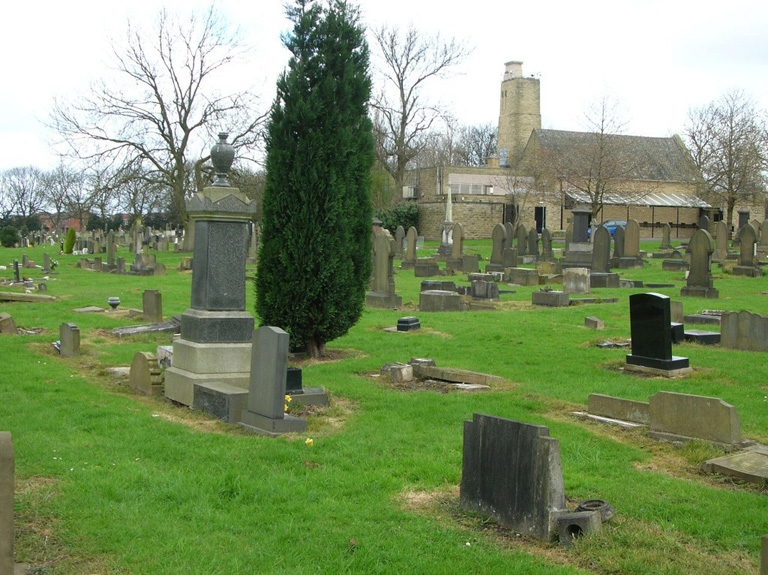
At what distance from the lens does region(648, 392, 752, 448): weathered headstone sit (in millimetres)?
7414

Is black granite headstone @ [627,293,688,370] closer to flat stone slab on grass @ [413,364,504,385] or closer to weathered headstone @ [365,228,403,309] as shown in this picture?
flat stone slab on grass @ [413,364,504,385]

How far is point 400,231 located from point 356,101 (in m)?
26.2

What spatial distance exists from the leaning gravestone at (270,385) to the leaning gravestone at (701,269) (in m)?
15.6

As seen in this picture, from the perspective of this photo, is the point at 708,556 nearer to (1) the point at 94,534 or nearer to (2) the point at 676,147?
(1) the point at 94,534

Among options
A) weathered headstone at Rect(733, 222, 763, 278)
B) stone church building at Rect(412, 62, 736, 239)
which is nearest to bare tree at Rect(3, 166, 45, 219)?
stone church building at Rect(412, 62, 736, 239)

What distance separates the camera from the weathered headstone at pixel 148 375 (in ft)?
33.3

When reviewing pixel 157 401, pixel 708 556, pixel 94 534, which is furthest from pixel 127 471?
pixel 708 556

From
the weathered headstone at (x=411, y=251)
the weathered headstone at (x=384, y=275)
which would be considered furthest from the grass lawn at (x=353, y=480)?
the weathered headstone at (x=411, y=251)

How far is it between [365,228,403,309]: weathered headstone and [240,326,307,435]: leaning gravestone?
11.3 meters

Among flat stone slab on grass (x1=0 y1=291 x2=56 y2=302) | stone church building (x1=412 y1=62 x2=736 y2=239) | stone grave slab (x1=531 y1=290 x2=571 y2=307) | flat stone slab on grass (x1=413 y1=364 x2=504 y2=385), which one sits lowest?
flat stone slab on grass (x1=413 y1=364 x2=504 y2=385)

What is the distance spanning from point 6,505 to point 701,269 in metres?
19.8

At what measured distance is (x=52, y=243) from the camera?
238ft

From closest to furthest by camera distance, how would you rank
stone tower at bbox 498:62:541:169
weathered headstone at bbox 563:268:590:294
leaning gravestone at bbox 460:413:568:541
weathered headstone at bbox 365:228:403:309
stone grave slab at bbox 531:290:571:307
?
1. leaning gravestone at bbox 460:413:568:541
2. weathered headstone at bbox 365:228:403:309
3. stone grave slab at bbox 531:290:571:307
4. weathered headstone at bbox 563:268:590:294
5. stone tower at bbox 498:62:541:169

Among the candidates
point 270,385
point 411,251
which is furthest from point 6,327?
point 411,251
